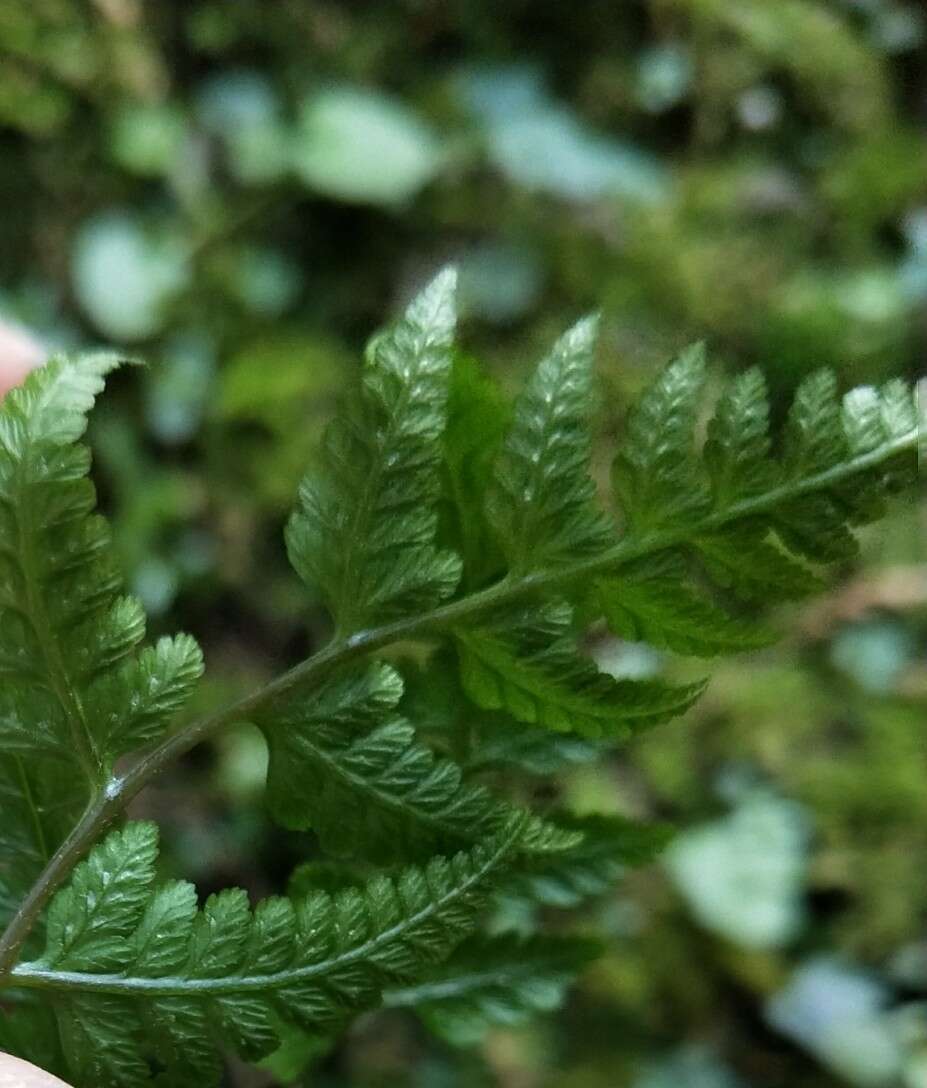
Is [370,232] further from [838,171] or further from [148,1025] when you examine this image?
[148,1025]

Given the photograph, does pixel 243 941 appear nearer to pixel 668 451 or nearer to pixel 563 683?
pixel 563 683

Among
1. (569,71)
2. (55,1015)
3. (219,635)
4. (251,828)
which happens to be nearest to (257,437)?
(219,635)

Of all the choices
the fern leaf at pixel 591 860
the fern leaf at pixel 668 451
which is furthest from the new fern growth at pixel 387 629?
the fern leaf at pixel 591 860

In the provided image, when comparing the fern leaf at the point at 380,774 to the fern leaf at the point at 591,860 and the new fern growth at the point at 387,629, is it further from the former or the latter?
the fern leaf at the point at 591,860

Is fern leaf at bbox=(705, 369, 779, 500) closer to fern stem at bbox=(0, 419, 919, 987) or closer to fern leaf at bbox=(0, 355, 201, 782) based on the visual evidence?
fern stem at bbox=(0, 419, 919, 987)

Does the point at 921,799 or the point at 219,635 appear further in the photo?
the point at 219,635

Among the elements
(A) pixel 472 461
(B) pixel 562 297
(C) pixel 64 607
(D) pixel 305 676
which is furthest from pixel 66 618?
(B) pixel 562 297
